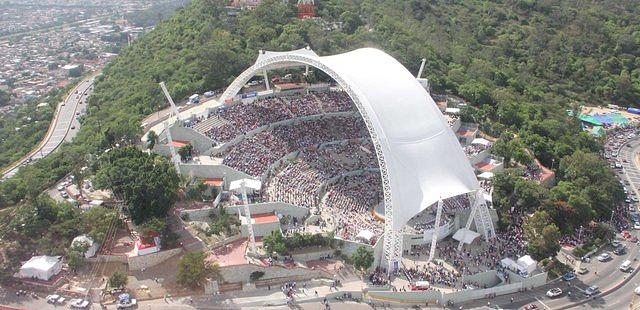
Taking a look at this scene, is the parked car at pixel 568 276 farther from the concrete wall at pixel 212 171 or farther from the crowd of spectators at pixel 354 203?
the concrete wall at pixel 212 171

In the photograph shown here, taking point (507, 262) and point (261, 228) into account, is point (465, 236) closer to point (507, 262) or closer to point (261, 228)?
point (507, 262)

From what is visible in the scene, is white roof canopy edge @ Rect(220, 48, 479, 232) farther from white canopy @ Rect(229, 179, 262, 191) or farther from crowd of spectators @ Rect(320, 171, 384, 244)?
white canopy @ Rect(229, 179, 262, 191)

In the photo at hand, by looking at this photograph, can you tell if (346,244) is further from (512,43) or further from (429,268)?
(512,43)

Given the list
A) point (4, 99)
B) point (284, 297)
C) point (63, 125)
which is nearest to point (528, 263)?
point (284, 297)

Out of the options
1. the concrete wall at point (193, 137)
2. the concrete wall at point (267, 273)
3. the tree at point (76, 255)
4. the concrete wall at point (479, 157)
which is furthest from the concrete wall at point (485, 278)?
the tree at point (76, 255)

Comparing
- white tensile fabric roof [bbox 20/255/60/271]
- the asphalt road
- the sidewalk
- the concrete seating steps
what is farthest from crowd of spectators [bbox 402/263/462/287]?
the asphalt road
